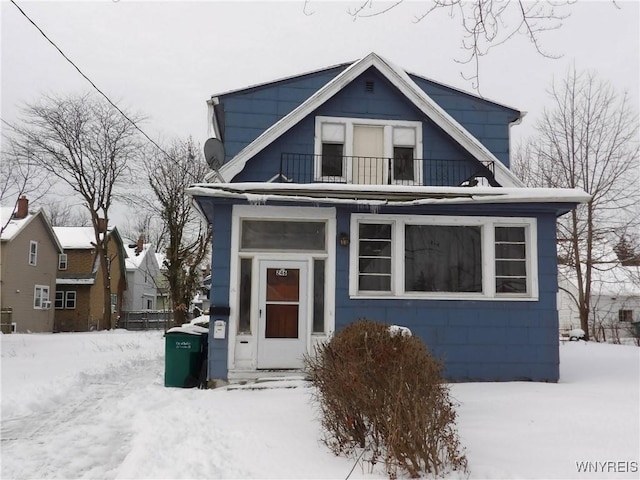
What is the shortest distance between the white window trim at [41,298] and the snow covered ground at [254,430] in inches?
929

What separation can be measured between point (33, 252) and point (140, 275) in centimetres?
1714

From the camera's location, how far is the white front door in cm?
899

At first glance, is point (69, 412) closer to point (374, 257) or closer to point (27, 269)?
point (374, 257)

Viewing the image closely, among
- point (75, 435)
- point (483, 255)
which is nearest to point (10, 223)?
point (75, 435)

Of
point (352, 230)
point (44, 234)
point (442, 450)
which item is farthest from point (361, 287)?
point (44, 234)

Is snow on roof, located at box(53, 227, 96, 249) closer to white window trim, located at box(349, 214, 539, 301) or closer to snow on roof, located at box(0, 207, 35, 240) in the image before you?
snow on roof, located at box(0, 207, 35, 240)

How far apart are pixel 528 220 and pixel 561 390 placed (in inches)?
121

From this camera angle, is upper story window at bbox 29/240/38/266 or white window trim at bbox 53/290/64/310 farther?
white window trim at bbox 53/290/64/310

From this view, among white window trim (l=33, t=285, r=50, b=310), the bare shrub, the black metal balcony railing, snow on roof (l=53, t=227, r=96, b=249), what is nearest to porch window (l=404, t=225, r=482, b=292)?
the black metal balcony railing

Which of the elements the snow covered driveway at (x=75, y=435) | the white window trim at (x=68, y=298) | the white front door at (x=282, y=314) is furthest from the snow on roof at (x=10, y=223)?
the white front door at (x=282, y=314)

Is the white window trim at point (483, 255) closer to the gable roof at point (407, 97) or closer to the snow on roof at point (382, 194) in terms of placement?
the snow on roof at point (382, 194)

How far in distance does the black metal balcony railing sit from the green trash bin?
4054 millimetres

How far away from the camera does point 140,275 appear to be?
4712 centimetres

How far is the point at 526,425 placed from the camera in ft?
17.7
